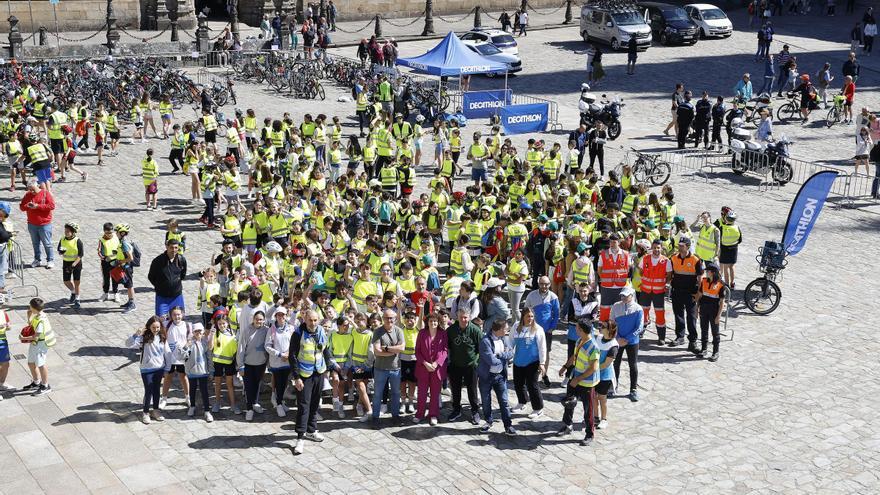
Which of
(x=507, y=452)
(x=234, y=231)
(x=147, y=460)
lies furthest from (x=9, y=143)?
(x=507, y=452)

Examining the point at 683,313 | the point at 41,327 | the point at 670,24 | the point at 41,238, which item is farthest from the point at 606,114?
the point at 41,327

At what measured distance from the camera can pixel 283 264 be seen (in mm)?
17672

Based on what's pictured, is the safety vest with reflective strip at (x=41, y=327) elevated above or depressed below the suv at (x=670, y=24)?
below

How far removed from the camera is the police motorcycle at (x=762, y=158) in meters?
27.5

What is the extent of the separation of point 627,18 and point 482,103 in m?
13.8

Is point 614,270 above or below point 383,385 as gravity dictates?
above

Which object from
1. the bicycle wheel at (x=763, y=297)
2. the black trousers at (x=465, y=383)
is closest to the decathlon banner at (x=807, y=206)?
the bicycle wheel at (x=763, y=297)

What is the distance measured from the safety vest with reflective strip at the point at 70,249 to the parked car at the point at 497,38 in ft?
83.1

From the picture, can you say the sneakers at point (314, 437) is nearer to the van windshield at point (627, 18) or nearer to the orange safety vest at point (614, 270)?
the orange safety vest at point (614, 270)

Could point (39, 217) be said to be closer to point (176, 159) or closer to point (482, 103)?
point (176, 159)

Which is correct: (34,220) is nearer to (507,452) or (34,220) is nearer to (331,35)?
(507,452)

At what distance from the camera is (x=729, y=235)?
62.6ft

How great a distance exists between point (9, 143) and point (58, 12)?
24.2 m

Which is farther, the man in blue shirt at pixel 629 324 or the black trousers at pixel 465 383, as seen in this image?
the man in blue shirt at pixel 629 324
